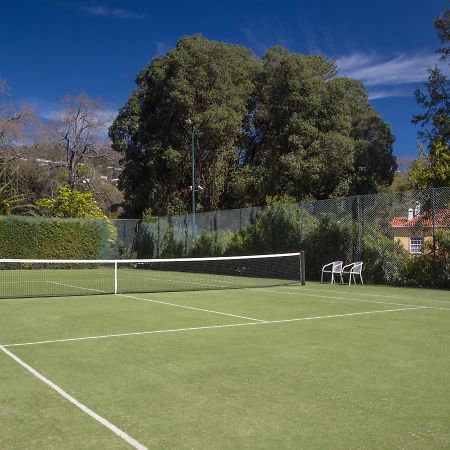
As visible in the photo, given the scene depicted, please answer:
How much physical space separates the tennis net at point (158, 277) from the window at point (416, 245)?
3.23 metres

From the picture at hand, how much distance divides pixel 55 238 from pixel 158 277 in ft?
30.2

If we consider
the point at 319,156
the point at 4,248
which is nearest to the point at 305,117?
the point at 319,156

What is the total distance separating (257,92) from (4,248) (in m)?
18.6

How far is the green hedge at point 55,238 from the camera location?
89.9ft

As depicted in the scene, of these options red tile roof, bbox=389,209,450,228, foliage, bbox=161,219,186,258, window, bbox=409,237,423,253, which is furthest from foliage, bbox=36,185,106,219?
window, bbox=409,237,423,253

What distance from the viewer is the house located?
15.9 m

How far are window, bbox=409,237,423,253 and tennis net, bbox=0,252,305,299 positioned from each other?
323cm

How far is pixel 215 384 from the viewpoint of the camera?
5.40m

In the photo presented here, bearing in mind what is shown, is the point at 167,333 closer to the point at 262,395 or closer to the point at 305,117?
the point at 262,395

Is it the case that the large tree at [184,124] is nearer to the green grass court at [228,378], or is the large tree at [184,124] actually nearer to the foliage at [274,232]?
the foliage at [274,232]

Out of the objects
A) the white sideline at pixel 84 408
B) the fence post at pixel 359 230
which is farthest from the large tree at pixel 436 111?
the white sideline at pixel 84 408

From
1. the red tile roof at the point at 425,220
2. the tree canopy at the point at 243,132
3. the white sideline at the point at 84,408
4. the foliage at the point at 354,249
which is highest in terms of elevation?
the tree canopy at the point at 243,132

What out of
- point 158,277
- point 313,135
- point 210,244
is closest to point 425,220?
point 158,277

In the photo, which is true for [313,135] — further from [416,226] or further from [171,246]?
[416,226]
